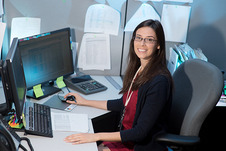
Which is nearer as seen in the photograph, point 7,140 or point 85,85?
point 7,140

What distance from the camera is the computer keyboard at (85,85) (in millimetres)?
1790

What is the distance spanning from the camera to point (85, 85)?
1.84m

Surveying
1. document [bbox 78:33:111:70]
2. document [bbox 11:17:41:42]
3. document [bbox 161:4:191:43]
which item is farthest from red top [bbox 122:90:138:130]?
document [bbox 11:17:41:42]

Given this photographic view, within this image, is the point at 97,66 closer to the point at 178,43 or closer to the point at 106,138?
the point at 178,43

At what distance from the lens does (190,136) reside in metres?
1.31

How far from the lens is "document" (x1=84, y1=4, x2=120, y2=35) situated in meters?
1.90

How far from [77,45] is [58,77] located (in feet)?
1.01

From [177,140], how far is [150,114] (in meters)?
0.19

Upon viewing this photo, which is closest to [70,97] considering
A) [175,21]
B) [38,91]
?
[38,91]

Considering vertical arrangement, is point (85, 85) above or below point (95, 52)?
below

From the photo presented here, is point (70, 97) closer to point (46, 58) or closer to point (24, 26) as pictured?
point (46, 58)

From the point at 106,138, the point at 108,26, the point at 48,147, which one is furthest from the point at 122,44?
the point at 48,147

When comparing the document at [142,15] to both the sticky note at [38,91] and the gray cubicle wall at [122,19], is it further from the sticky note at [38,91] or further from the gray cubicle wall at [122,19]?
the sticky note at [38,91]

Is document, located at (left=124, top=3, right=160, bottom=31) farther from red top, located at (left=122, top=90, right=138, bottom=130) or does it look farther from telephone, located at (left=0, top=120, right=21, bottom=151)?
telephone, located at (left=0, top=120, right=21, bottom=151)
